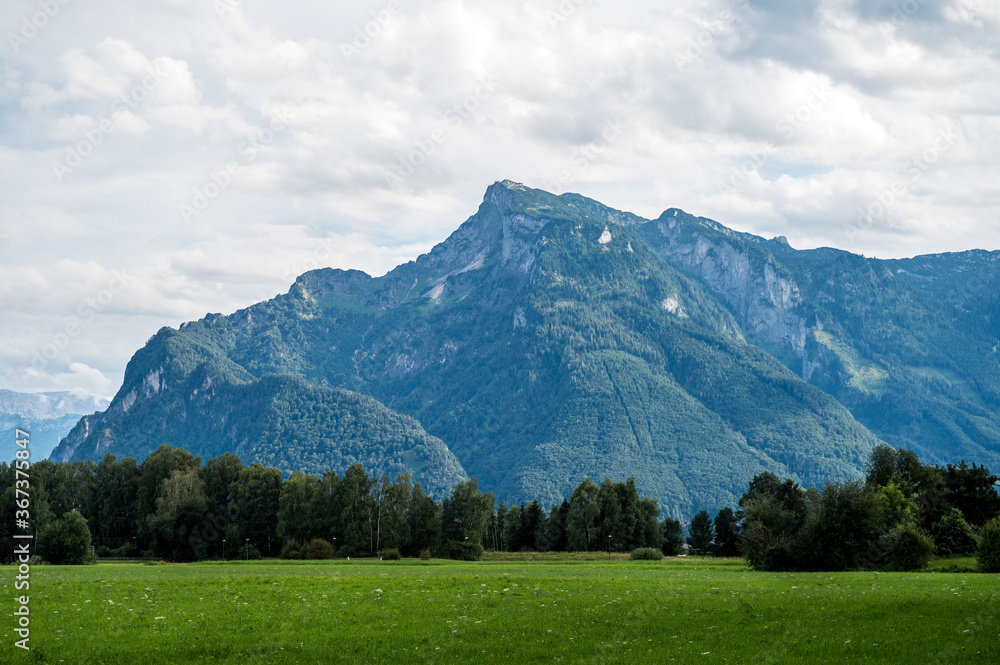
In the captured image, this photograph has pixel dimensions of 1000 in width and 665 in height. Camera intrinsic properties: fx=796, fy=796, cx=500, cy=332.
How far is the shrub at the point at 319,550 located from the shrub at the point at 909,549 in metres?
74.7

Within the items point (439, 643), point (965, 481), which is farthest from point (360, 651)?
point (965, 481)

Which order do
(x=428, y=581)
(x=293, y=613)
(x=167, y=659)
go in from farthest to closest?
(x=428, y=581) < (x=293, y=613) < (x=167, y=659)

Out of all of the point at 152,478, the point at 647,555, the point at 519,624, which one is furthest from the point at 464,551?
the point at 519,624

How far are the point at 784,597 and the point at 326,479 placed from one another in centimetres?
10438

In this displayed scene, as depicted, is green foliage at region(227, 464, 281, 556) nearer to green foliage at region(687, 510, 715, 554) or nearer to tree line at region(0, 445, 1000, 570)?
tree line at region(0, 445, 1000, 570)

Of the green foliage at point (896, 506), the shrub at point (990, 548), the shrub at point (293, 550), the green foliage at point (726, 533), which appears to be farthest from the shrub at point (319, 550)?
the shrub at point (990, 548)

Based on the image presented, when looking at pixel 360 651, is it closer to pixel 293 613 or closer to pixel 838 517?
pixel 293 613

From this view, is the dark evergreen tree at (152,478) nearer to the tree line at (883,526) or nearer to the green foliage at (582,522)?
the green foliage at (582,522)

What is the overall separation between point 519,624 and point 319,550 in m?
86.9

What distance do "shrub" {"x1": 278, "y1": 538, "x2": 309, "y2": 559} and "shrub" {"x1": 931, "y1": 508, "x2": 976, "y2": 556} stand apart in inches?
3154

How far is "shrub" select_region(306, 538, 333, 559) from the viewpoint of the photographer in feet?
370

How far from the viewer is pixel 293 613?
35.3 m

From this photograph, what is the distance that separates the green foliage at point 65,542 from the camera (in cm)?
9106

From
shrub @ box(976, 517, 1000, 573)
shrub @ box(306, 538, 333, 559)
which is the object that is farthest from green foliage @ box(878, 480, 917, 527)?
shrub @ box(306, 538, 333, 559)
